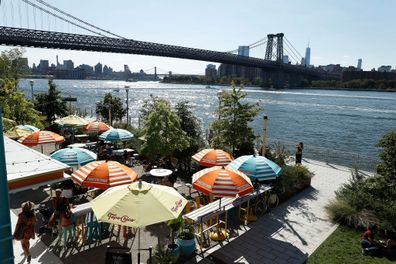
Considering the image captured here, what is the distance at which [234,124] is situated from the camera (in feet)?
44.0

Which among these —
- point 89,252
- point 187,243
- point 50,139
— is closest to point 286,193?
point 187,243

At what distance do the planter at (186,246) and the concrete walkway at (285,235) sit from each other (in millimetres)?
A: 274

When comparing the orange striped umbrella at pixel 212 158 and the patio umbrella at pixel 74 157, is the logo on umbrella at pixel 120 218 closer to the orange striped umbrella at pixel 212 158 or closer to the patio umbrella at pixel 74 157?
the patio umbrella at pixel 74 157

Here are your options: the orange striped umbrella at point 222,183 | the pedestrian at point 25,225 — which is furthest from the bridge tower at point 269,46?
the pedestrian at point 25,225

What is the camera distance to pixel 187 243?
691 cm

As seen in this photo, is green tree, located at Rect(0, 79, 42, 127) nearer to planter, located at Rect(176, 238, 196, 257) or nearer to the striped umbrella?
planter, located at Rect(176, 238, 196, 257)

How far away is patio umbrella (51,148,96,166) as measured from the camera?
9430mm

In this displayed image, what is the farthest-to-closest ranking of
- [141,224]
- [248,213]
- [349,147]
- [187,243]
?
[349,147], [248,213], [187,243], [141,224]

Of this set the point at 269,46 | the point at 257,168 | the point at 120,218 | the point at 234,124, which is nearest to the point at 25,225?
the point at 120,218

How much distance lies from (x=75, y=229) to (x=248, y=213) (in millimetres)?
4678

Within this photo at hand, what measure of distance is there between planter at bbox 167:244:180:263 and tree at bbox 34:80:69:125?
1931 centimetres

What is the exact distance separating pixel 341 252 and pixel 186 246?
3.77 m

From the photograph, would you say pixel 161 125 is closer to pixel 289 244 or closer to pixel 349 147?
pixel 289 244

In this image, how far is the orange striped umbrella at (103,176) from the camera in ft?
25.1
